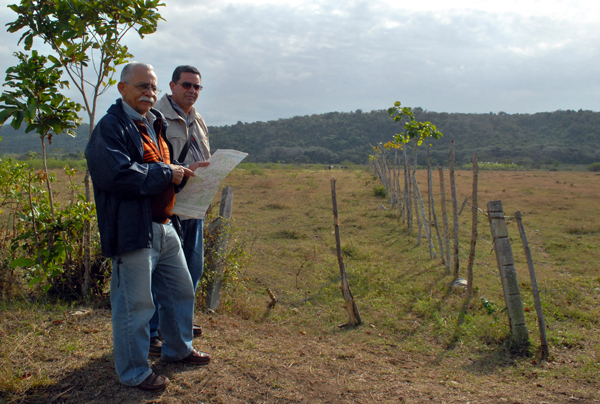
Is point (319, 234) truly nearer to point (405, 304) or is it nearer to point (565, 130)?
point (405, 304)

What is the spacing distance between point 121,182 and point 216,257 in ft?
6.71

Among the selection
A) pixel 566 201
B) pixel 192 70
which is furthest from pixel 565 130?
pixel 192 70

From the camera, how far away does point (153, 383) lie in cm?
216

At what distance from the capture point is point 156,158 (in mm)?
2209

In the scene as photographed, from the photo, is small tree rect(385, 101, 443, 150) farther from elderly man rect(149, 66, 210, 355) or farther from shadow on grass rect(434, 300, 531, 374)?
elderly man rect(149, 66, 210, 355)

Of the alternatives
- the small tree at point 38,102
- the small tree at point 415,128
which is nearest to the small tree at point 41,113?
the small tree at point 38,102

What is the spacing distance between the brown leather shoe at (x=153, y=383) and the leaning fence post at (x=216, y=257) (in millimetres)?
1602

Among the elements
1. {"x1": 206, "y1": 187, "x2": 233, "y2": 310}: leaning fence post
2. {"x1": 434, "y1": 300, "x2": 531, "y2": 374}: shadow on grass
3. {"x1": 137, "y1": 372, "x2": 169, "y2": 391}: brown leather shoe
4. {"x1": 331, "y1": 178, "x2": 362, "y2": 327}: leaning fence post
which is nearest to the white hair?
{"x1": 137, "y1": 372, "x2": 169, "y2": 391}: brown leather shoe

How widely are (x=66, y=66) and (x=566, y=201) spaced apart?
15453mm

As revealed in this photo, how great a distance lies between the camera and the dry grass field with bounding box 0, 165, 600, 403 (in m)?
2.36

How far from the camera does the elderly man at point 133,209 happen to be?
1.94 metres

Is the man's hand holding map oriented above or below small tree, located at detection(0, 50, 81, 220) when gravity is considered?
below

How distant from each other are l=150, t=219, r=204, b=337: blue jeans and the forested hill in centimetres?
4581

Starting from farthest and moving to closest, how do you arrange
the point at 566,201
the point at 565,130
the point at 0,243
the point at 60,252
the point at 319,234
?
the point at 565,130 → the point at 566,201 → the point at 319,234 → the point at 0,243 → the point at 60,252
